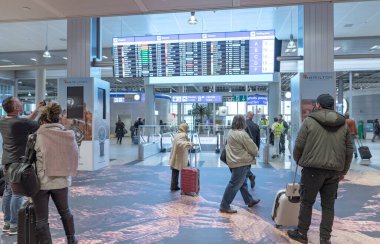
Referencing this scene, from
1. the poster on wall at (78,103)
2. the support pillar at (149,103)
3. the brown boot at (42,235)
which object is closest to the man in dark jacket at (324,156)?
the brown boot at (42,235)

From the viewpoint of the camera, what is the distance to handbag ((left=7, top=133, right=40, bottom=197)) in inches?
108

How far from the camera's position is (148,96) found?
723 inches

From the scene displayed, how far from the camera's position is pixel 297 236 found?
12.2 feet

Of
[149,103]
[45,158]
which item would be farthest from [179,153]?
[149,103]

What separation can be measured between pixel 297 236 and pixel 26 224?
2.70m

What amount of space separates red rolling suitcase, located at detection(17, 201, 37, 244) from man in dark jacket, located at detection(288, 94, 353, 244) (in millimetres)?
2560

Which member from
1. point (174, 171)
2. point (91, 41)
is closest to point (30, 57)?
point (91, 41)

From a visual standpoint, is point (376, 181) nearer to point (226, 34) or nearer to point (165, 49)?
point (226, 34)

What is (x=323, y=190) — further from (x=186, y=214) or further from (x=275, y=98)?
(x=275, y=98)

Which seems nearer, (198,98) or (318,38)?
(318,38)

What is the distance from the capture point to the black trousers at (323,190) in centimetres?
341

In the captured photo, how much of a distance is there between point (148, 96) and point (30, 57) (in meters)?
5.95

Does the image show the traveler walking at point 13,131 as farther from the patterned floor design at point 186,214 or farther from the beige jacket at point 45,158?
the patterned floor design at point 186,214

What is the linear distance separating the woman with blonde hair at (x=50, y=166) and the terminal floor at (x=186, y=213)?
923mm
